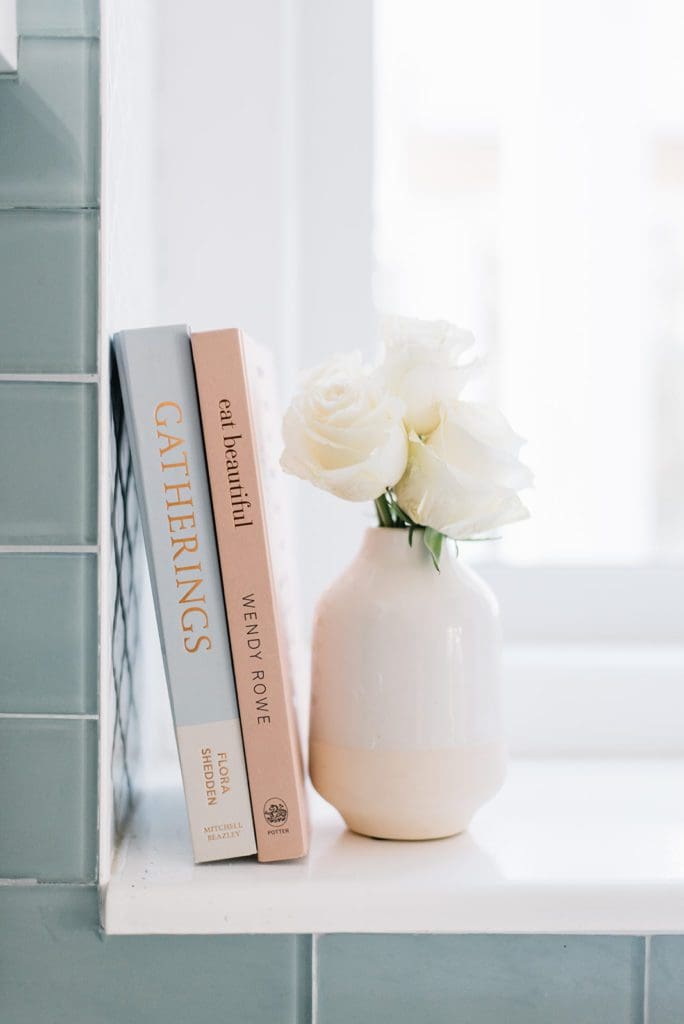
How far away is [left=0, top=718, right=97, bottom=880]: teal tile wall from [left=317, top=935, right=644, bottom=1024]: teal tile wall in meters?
0.17

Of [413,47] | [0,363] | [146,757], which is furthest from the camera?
[413,47]

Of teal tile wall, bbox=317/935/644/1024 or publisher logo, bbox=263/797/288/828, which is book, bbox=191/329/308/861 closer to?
publisher logo, bbox=263/797/288/828

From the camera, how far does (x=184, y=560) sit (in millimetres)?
631

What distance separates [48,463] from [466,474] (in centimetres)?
25

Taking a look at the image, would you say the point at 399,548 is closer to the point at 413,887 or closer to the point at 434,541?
the point at 434,541

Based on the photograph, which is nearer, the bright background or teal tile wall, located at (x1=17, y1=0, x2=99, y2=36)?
teal tile wall, located at (x1=17, y1=0, x2=99, y2=36)

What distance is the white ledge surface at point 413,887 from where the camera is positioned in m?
0.61

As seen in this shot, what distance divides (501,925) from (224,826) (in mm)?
176

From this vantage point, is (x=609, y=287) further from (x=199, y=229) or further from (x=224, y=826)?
(x=224, y=826)

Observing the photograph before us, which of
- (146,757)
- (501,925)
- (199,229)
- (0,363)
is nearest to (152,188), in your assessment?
(199,229)

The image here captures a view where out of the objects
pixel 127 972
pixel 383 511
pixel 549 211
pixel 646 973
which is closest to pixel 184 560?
pixel 383 511

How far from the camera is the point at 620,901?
0.62 meters

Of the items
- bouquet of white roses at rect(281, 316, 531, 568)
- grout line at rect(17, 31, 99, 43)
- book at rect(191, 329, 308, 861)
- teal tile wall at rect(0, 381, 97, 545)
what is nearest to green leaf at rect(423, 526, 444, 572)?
bouquet of white roses at rect(281, 316, 531, 568)

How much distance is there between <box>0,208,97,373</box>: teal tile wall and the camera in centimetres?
61
